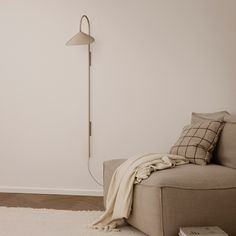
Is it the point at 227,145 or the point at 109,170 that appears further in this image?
the point at 109,170

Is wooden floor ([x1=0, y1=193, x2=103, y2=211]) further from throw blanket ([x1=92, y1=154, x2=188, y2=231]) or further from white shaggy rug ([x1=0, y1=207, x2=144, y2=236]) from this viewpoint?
throw blanket ([x1=92, y1=154, x2=188, y2=231])

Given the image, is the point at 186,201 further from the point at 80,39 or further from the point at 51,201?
the point at 80,39

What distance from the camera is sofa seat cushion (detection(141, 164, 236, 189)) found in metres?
2.28

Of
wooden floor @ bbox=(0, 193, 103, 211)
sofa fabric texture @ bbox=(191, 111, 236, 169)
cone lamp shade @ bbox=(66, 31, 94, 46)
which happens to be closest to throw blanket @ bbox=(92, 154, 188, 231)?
sofa fabric texture @ bbox=(191, 111, 236, 169)

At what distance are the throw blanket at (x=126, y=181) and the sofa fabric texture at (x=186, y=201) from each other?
115 millimetres

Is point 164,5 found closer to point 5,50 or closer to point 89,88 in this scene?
point 89,88

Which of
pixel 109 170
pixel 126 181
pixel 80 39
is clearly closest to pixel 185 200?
pixel 126 181

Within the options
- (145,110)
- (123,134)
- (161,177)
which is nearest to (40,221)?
(161,177)

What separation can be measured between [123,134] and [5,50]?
150 cm

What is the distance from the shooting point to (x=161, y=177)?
2314 millimetres

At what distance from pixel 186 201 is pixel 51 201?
1595 millimetres

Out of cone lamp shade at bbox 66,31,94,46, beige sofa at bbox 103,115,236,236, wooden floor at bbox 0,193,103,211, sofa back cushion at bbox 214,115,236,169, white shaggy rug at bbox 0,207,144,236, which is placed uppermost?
cone lamp shade at bbox 66,31,94,46

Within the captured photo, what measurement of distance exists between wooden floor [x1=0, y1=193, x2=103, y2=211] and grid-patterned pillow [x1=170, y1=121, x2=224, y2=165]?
3.07 feet

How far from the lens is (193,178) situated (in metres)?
2.33
